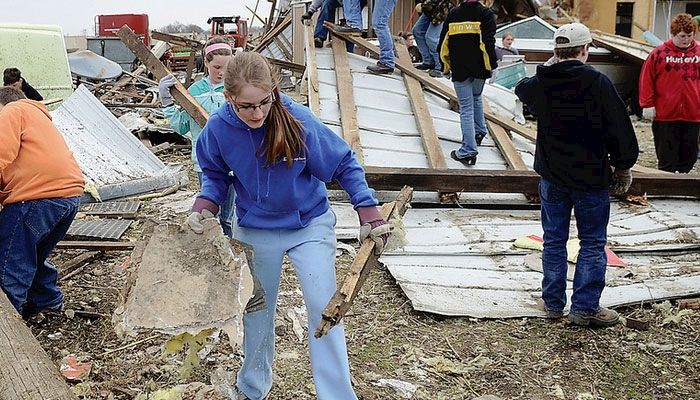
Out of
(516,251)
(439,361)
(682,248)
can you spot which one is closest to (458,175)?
(516,251)

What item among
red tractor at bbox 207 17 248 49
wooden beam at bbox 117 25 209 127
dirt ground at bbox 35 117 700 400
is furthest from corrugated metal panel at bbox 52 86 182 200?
red tractor at bbox 207 17 248 49

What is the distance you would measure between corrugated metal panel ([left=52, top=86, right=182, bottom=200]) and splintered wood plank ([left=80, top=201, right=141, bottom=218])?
0.23 meters

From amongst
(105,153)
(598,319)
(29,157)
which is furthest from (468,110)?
(29,157)

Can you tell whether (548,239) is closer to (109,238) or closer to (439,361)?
(439,361)

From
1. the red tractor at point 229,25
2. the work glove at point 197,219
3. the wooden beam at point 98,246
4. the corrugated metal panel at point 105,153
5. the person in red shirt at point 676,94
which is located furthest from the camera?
the red tractor at point 229,25

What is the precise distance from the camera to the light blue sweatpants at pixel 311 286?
313 cm

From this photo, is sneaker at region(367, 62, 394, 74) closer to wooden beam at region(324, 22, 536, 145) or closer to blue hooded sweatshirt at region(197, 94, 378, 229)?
wooden beam at region(324, 22, 536, 145)

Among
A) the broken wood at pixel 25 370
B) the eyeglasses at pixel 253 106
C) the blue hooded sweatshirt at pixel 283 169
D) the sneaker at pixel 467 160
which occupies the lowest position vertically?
the sneaker at pixel 467 160

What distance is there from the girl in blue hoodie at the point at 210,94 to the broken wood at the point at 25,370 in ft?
6.36

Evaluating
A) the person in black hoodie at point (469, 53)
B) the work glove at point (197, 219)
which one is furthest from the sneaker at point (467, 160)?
the work glove at point (197, 219)

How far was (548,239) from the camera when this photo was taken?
15.3 feet

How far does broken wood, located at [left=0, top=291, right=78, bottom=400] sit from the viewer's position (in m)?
2.77

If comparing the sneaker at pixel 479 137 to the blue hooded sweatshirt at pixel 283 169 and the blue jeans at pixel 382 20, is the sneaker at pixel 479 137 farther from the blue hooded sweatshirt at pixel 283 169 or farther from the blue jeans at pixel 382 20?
the blue hooded sweatshirt at pixel 283 169

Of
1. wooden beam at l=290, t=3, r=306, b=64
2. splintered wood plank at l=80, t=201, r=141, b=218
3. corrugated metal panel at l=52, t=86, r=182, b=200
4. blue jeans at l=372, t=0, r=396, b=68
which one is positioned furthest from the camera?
wooden beam at l=290, t=3, r=306, b=64
